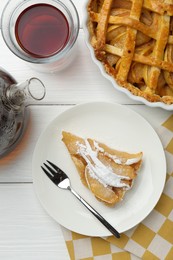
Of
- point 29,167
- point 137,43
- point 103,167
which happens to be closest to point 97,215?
point 103,167

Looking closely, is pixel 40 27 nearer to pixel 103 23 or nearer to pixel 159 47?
pixel 103 23

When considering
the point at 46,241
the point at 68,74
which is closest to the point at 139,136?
the point at 68,74

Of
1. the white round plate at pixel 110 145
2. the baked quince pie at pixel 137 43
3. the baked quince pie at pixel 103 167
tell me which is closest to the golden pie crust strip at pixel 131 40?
the baked quince pie at pixel 137 43

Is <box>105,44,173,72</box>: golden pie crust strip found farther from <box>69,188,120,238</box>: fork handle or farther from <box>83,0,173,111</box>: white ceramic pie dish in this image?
<box>69,188,120,238</box>: fork handle

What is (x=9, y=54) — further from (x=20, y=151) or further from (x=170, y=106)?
(x=170, y=106)

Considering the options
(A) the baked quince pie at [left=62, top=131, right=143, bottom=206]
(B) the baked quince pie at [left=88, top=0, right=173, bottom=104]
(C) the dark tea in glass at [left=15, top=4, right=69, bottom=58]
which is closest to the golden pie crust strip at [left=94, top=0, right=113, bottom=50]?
(B) the baked quince pie at [left=88, top=0, right=173, bottom=104]

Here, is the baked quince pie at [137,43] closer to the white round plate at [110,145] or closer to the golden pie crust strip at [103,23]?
the golden pie crust strip at [103,23]
